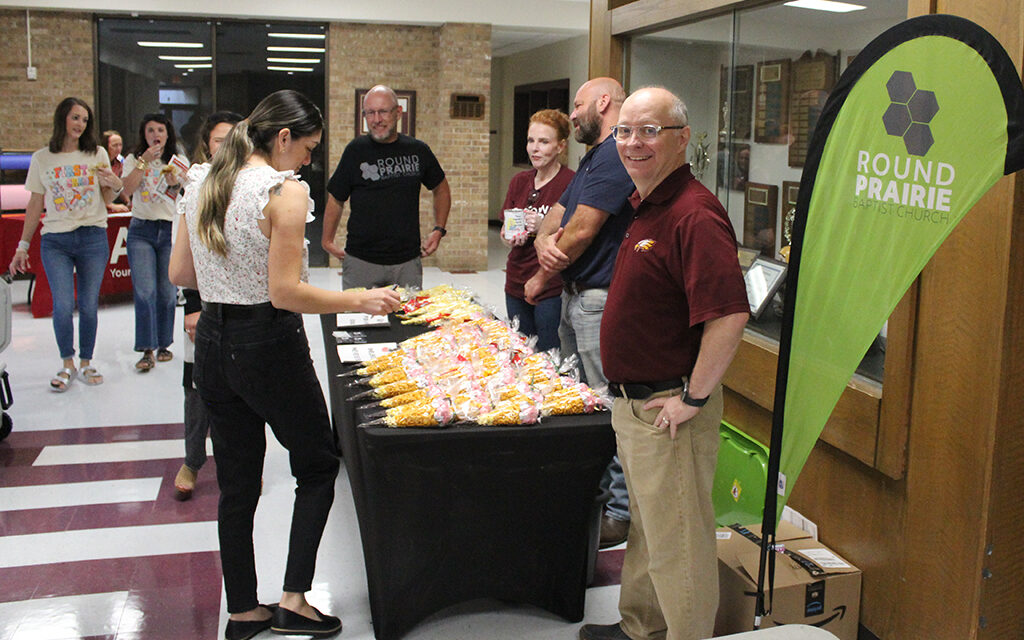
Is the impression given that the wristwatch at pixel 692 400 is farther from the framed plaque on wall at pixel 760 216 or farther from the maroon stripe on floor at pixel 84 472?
the maroon stripe on floor at pixel 84 472

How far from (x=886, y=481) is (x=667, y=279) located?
1.00 m

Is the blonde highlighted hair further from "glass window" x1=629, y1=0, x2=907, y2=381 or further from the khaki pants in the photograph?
"glass window" x1=629, y1=0, x2=907, y2=381

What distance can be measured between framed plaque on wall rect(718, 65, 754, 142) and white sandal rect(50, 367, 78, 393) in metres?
4.35

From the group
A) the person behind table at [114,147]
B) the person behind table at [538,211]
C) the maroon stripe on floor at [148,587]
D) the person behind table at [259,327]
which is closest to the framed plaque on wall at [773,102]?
the person behind table at [538,211]

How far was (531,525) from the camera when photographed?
9.39ft

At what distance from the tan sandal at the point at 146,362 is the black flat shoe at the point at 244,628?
151 inches

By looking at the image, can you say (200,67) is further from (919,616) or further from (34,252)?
(919,616)

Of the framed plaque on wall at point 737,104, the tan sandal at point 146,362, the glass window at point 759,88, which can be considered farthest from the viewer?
the tan sandal at point 146,362

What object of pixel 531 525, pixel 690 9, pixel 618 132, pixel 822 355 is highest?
pixel 690 9

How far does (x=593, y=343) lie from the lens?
11.8 feet

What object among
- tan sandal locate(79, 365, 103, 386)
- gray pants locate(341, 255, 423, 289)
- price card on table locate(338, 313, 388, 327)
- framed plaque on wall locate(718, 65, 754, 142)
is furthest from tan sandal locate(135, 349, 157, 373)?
framed plaque on wall locate(718, 65, 754, 142)

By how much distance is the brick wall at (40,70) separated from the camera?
35.6ft

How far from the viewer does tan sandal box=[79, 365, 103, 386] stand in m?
5.98

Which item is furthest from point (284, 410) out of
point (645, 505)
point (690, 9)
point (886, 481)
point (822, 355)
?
point (690, 9)
